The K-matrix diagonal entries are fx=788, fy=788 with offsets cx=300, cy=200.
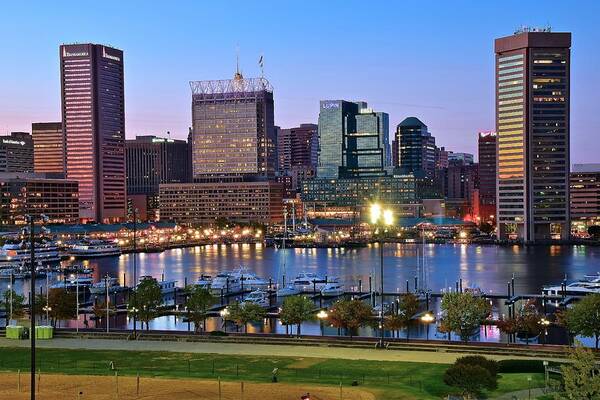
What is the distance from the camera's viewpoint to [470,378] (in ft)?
112

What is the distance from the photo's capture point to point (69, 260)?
6590 inches

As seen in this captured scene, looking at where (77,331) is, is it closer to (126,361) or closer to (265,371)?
(126,361)

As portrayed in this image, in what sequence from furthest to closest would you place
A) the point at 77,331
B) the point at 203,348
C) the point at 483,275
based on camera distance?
the point at 483,275, the point at 77,331, the point at 203,348

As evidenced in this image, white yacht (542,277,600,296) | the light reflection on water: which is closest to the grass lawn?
the light reflection on water

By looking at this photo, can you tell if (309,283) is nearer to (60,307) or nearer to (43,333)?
(60,307)

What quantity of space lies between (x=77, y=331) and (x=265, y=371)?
21.2 meters

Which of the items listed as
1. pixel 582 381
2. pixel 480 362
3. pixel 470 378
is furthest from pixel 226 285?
pixel 582 381

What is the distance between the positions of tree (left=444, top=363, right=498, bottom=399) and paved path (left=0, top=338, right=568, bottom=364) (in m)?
10.1

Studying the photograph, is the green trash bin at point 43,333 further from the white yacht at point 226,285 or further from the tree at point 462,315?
the white yacht at point 226,285

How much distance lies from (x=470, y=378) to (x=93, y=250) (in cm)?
15160

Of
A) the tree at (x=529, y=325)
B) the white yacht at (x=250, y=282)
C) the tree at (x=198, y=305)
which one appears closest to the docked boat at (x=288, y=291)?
the white yacht at (x=250, y=282)

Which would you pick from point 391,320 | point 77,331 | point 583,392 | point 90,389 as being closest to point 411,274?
point 391,320

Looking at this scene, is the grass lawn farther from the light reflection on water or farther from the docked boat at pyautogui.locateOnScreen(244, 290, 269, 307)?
the docked boat at pyautogui.locateOnScreen(244, 290, 269, 307)

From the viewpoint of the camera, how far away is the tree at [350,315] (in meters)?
59.8
